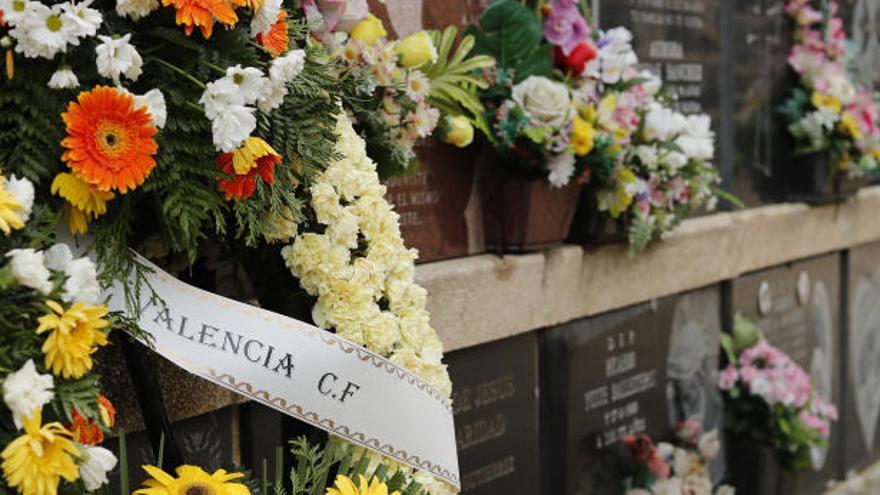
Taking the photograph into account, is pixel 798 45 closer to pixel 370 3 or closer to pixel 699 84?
pixel 699 84

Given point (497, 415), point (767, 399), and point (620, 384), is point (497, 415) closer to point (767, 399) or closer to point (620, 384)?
point (620, 384)

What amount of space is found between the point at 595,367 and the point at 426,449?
213cm

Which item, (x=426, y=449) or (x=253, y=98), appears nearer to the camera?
(x=253, y=98)

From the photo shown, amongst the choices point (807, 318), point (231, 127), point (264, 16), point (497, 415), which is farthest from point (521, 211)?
point (807, 318)

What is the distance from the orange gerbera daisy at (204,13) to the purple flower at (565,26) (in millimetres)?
1931

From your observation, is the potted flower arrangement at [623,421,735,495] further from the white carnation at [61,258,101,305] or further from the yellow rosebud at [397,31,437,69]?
the white carnation at [61,258,101,305]

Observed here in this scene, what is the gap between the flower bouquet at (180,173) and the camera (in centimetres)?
186

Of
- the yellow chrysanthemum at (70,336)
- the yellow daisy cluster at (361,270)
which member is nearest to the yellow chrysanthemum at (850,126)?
the yellow daisy cluster at (361,270)

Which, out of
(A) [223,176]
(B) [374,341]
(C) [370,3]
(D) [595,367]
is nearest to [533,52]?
(C) [370,3]

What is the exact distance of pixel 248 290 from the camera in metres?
2.89

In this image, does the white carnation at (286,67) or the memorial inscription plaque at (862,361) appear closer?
the white carnation at (286,67)

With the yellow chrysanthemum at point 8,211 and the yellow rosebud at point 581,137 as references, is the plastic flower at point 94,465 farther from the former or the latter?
the yellow rosebud at point 581,137

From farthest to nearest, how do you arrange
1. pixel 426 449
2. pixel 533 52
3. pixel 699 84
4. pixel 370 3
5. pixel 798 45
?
1. pixel 798 45
2. pixel 699 84
3. pixel 533 52
4. pixel 370 3
5. pixel 426 449

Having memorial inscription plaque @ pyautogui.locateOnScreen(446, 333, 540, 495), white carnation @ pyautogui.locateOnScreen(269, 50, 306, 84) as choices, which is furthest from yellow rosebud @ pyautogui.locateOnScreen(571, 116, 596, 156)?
white carnation @ pyautogui.locateOnScreen(269, 50, 306, 84)
